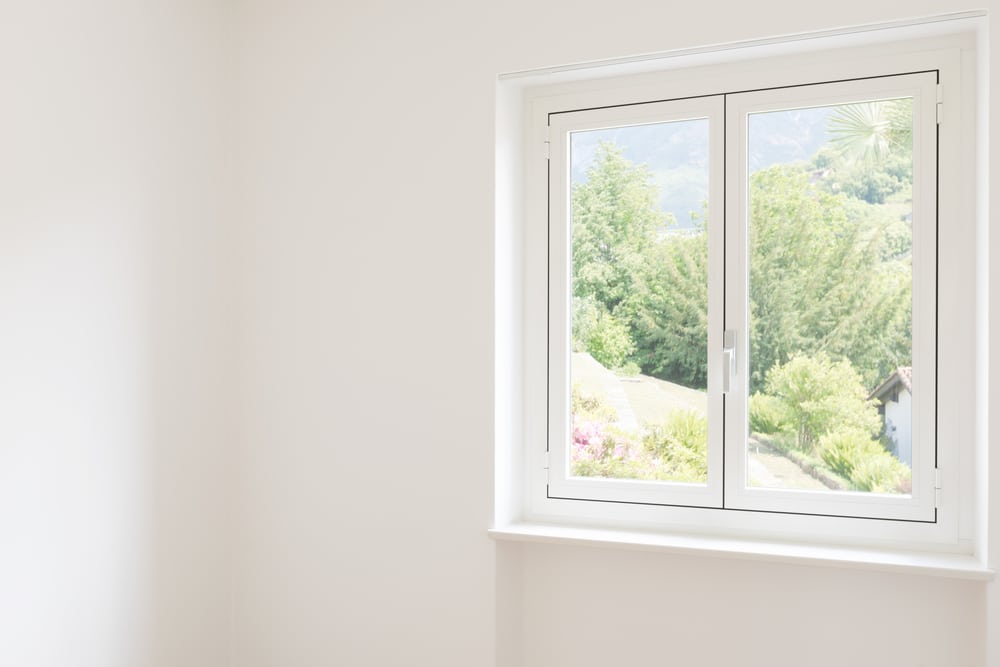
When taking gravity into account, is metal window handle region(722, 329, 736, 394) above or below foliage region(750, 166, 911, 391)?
below

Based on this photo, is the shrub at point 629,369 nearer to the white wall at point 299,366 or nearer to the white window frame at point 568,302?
the white window frame at point 568,302

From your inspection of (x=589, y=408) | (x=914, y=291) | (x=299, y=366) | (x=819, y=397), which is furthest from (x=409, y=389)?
(x=914, y=291)

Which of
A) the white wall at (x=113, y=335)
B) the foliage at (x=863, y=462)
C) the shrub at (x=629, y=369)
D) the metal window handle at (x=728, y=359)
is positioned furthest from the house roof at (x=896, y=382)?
the white wall at (x=113, y=335)

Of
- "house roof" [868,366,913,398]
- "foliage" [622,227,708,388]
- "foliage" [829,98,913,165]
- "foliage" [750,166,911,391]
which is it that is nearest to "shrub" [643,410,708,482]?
"foliage" [622,227,708,388]

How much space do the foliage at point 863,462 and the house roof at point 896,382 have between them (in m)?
0.12

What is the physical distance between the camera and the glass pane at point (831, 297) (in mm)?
2037

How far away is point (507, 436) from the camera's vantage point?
7.59 feet

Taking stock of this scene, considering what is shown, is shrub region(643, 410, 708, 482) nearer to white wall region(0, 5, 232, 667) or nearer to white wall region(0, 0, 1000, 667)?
white wall region(0, 0, 1000, 667)

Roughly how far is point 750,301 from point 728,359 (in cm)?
18

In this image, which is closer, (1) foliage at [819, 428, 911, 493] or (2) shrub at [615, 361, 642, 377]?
(1) foliage at [819, 428, 911, 493]

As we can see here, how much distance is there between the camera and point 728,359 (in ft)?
7.02

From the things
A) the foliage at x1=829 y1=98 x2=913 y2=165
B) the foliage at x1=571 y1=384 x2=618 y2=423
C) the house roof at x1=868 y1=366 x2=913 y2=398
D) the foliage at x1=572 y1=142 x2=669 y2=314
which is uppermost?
the foliage at x1=829 y1=98 x2=913 y2=165

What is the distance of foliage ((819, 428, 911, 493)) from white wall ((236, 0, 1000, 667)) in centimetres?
24

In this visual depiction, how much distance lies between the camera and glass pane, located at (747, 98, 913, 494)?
204 centimetres
